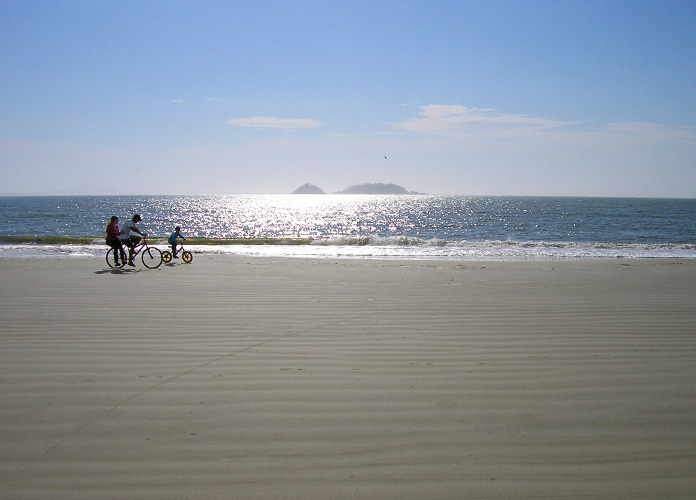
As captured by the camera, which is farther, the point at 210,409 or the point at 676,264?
the point at 676,264

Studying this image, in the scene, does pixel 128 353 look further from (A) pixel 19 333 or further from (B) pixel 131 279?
(B) pixel 131 279

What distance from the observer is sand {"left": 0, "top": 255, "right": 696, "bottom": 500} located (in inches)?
116

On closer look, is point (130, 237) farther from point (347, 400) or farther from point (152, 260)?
point (347, 400)

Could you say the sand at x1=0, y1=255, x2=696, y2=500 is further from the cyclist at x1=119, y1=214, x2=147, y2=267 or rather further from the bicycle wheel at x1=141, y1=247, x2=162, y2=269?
the bicycle wheel at x1=141, y1=247, x2=162, y2=269

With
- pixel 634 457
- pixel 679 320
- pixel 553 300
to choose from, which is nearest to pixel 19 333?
pixel 634 457

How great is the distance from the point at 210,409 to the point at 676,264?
1734 cm

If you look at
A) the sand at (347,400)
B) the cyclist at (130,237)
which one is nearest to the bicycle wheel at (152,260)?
the cyclist at (130,237)

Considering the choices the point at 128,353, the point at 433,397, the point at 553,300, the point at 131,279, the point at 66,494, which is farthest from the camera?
the point at 131,279

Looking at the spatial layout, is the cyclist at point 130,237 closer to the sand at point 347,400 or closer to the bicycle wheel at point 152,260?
the bicycle wheel at point 152,260

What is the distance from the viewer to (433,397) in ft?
13.5

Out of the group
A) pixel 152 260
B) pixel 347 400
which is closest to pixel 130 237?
pixel 152 260

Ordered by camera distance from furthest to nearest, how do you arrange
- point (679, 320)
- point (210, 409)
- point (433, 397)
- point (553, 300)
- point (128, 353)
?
point (553, 300), point (679, 320), point (128, 353), point (433, 397), point (210, 409)

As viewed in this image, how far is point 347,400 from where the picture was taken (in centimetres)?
405

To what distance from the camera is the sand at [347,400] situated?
2.94 meters
